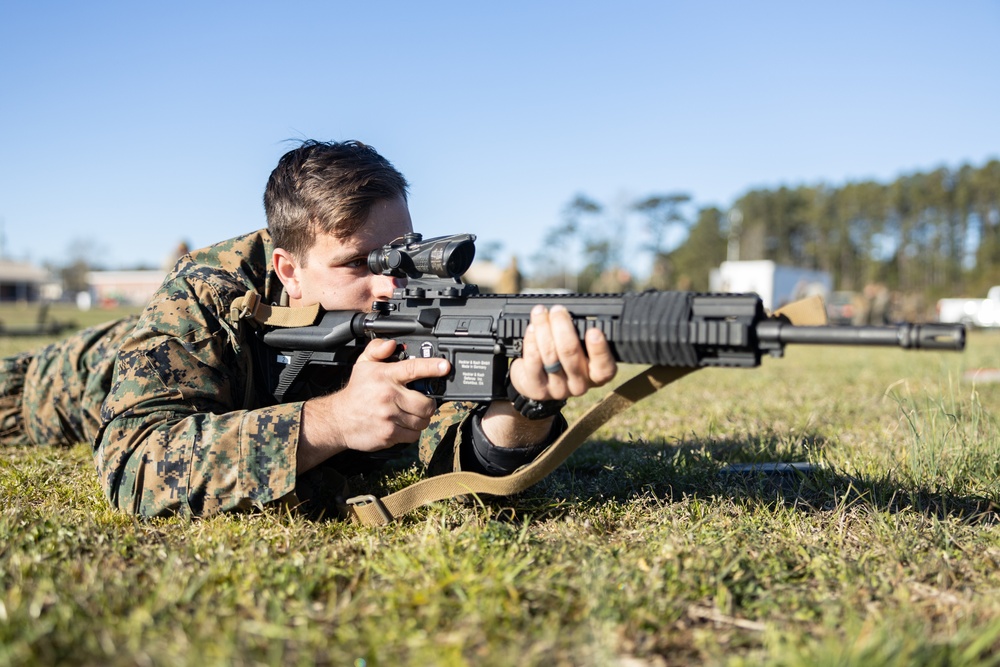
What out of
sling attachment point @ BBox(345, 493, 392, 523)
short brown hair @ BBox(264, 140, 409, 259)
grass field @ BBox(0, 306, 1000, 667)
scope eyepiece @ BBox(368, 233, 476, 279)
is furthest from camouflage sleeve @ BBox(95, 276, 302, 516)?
scope eyepiece @ BBox(368, 233, 476, 279)

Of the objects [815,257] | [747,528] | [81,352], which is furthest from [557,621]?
[815,257]

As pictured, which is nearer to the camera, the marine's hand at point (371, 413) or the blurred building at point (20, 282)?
the marine's hand at point (371, 413)

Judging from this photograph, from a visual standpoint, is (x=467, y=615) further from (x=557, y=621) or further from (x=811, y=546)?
(x=811, y=546)

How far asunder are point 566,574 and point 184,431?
1.63m

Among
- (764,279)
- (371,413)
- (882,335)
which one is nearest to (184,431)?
(371,413)

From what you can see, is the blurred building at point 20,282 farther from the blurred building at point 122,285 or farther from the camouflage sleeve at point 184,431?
the camouflage sleeve at point 184,431

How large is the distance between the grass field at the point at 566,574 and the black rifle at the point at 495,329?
65 cm

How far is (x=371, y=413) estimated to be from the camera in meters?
2.76

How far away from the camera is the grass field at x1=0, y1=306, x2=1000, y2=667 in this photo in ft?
5.65

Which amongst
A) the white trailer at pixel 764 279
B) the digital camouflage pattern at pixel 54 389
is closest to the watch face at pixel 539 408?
the digital camouflage pattern at pixel 54 389

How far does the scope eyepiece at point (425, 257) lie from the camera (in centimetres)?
285

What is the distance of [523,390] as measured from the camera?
104 inches

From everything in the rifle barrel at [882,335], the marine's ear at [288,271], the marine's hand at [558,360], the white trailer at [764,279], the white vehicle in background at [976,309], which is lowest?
the white vehicle in background at [976,309]

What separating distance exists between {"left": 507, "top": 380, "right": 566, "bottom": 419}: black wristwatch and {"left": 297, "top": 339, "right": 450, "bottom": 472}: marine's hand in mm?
284
